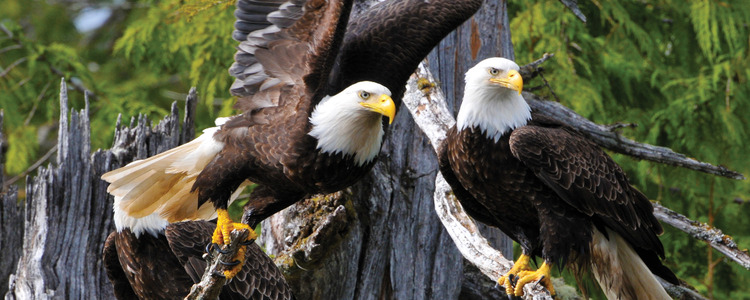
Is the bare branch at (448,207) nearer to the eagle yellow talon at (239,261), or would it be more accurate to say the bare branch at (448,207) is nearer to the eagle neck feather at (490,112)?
the eagle neck feather at (490,112)

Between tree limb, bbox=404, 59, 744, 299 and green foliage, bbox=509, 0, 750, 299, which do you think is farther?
green foliage, bbox=509, 0, 750, 299

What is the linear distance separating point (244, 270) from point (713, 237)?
2.32 meters

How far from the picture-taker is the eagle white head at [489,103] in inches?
158

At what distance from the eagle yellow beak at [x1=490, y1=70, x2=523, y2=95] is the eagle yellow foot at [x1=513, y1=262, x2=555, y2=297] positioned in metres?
0.89

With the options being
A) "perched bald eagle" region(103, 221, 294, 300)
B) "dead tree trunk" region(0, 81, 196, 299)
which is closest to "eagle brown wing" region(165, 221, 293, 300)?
"perched bald eagle" region(103, 221, 294, 300)

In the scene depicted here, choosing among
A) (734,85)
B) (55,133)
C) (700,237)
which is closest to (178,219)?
(700,237)

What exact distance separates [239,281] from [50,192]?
1.24m

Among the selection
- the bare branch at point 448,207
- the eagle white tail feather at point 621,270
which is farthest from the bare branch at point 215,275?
the eagle white tail feather at point 621,270

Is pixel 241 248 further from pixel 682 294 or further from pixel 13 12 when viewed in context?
pixel 13 12

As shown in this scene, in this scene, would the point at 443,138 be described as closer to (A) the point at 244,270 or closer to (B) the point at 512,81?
(B) the point at 512,81

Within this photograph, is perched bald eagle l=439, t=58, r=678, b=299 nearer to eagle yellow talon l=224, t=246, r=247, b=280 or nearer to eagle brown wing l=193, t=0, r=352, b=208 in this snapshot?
eagle brown wing l=193, t=0, r=352, b=208

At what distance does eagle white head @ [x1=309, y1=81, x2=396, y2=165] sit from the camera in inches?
161

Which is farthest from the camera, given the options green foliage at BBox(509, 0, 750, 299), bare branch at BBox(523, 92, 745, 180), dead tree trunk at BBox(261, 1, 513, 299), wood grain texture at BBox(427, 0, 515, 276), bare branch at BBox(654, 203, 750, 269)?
green foliage at BBox(509, 0, 750, 299)

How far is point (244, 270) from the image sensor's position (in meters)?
4.55
